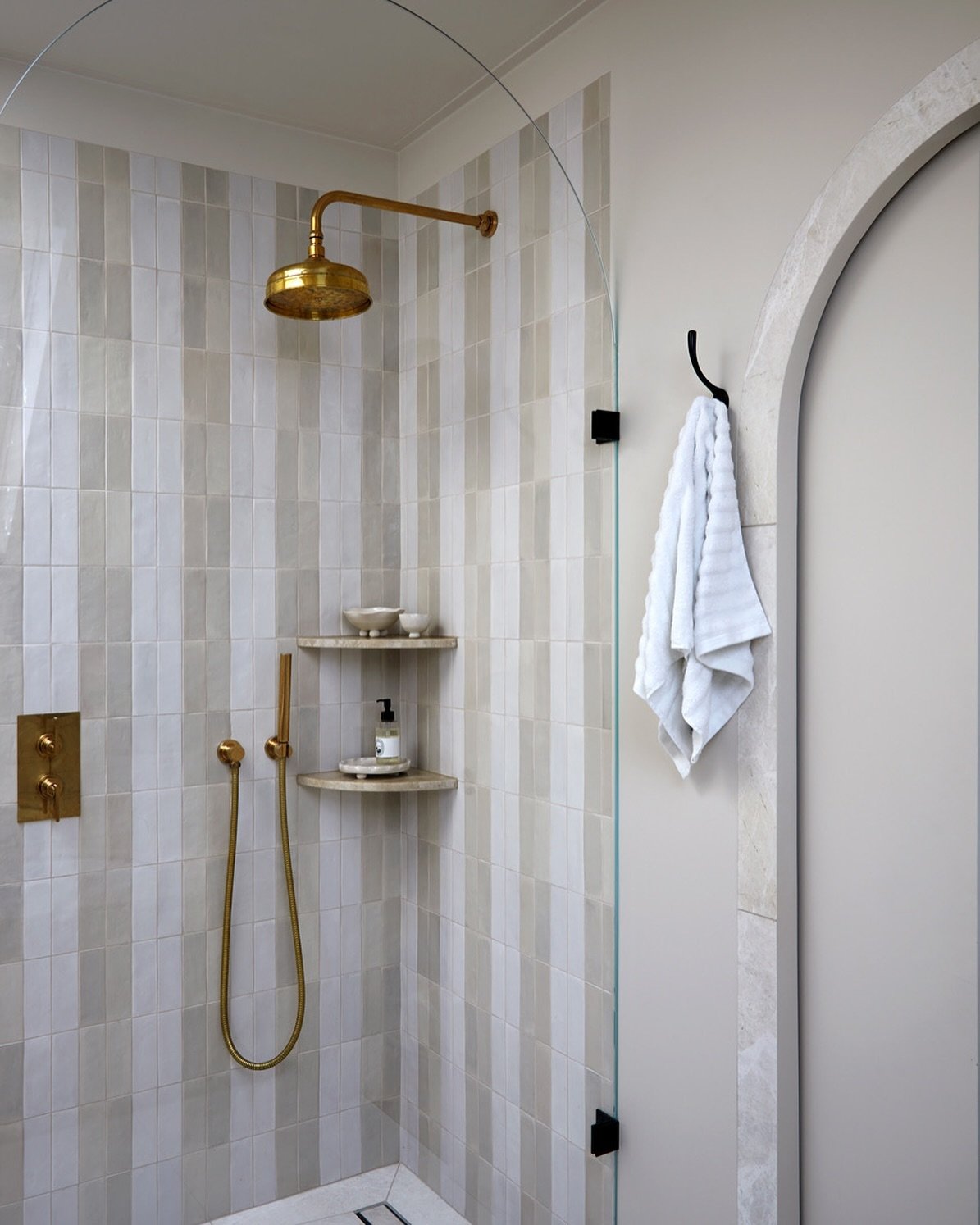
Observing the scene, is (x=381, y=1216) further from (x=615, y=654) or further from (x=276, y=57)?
(x=276, y=57)

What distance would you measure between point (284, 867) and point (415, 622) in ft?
1.35

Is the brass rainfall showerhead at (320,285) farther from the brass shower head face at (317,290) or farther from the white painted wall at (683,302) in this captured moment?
the white painted wall at (683,302)

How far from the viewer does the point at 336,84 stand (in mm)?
1632

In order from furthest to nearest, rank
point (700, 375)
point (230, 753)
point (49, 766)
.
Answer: point (700, 375)
point (230, 753)
point (49, 766)

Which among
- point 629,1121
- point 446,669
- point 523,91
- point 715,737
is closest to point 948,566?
point 715,737

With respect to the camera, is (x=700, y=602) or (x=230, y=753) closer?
(x=230, y=753)

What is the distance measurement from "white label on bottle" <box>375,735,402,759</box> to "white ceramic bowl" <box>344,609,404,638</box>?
0.51 ft

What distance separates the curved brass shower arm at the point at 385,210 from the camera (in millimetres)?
1583

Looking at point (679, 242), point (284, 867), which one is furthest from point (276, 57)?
point (284, 867)

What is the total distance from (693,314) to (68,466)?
103cm

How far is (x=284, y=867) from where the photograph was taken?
5.18 ft

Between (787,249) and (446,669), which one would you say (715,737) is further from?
(787,249)

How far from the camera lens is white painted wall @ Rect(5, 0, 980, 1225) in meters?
1.58

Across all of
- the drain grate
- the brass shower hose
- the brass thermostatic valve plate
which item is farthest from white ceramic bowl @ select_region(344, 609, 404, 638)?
the drain grate
